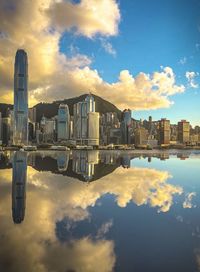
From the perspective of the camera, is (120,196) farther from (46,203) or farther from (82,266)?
(82,266)

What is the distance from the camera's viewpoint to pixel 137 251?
25.5 feet

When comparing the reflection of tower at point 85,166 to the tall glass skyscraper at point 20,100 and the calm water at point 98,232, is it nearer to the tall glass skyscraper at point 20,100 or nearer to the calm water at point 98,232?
the calm water at point 98,232

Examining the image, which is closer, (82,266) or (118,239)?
(82,266)

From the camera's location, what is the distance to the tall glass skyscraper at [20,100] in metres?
182

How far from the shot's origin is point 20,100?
7446 inches

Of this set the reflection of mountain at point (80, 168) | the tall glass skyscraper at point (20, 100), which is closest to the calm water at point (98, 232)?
the reflection of mountain at point (80, 168)

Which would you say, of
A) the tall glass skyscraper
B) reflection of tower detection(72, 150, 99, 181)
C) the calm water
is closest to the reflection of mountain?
reflection of tower detection(72, 150, 99, 181)

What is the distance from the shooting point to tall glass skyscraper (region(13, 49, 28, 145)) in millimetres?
181750

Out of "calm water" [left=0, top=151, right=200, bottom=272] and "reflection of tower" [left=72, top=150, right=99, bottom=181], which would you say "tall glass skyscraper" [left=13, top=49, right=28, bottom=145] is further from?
"calm water" [left=0, top=151, right=200, bottom=272]

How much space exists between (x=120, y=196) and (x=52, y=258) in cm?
881

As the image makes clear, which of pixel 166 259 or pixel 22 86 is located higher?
pixel 22 86

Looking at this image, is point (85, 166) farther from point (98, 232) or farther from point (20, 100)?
point (20, 100)

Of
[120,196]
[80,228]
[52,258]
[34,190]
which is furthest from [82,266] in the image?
[34,190]

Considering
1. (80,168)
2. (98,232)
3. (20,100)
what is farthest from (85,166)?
(20,100)
